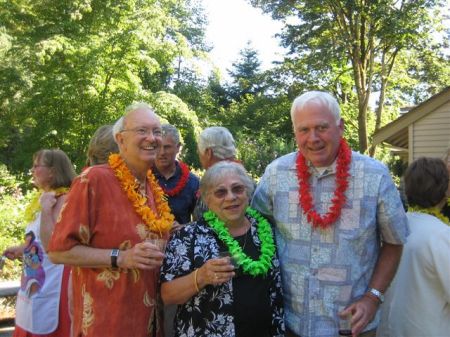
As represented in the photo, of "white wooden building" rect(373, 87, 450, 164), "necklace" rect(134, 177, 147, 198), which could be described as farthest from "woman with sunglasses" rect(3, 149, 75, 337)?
"white wooden building" rect(373, 87, 450, 164)

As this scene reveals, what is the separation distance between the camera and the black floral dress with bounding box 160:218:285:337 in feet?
7.81

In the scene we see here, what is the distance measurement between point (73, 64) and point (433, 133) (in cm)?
926

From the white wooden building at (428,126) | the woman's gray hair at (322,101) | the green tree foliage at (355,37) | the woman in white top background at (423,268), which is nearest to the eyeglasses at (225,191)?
the woman's gray hair at (322,101)

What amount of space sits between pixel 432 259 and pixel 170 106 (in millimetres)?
12478

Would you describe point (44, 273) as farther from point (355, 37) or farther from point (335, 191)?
point (355, 37)

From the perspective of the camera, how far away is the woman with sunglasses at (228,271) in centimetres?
237

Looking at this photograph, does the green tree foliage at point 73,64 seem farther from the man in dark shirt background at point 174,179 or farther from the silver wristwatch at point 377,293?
the silver wristwatch at point 377,293

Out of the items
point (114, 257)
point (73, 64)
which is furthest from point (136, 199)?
point (73, 64)

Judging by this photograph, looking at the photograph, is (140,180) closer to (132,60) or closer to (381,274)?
(381,274)

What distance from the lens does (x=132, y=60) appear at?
1326cm

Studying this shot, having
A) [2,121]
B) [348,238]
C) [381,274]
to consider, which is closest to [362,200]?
[348,238]

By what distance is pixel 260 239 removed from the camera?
2.61 m

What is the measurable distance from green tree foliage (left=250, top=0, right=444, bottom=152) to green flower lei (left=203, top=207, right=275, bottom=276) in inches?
705

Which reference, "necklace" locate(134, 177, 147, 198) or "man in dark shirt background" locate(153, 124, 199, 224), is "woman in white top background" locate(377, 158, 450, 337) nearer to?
"necklace" locate(134, 177, 147, 198)
